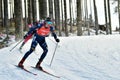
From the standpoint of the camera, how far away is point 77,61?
43.3 ft

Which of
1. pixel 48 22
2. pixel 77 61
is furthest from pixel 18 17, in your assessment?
pixel 48 22

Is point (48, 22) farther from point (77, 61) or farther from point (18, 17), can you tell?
point (18, 17)

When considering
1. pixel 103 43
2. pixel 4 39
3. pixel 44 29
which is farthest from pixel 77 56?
pixel 4 39

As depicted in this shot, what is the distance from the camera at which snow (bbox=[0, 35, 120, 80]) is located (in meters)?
11.4

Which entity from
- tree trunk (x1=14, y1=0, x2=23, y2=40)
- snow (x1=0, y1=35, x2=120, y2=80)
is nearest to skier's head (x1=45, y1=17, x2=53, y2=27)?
snow (x1=0, y1=35, x2=120, y2=80)

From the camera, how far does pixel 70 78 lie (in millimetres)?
11344

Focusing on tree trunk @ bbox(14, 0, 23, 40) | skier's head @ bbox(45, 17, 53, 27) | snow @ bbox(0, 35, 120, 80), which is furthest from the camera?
tree trunk @ bbox(14, 0, 23, 40)

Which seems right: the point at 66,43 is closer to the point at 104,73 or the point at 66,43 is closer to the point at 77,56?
the point at 77,56

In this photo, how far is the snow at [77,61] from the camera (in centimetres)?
1135

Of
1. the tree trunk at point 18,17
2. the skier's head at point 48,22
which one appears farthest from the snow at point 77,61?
the tree trunk at point 18,17

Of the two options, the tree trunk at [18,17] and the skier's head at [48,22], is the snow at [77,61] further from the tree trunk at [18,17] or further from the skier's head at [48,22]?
the tree trunk at [18,17]

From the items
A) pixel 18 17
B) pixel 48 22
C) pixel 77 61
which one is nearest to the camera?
pixel 48 22

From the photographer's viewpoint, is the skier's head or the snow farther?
the skier's head

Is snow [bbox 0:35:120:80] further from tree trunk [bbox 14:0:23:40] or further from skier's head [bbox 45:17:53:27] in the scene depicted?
tree trunk [bbox 14:0:23:40]
